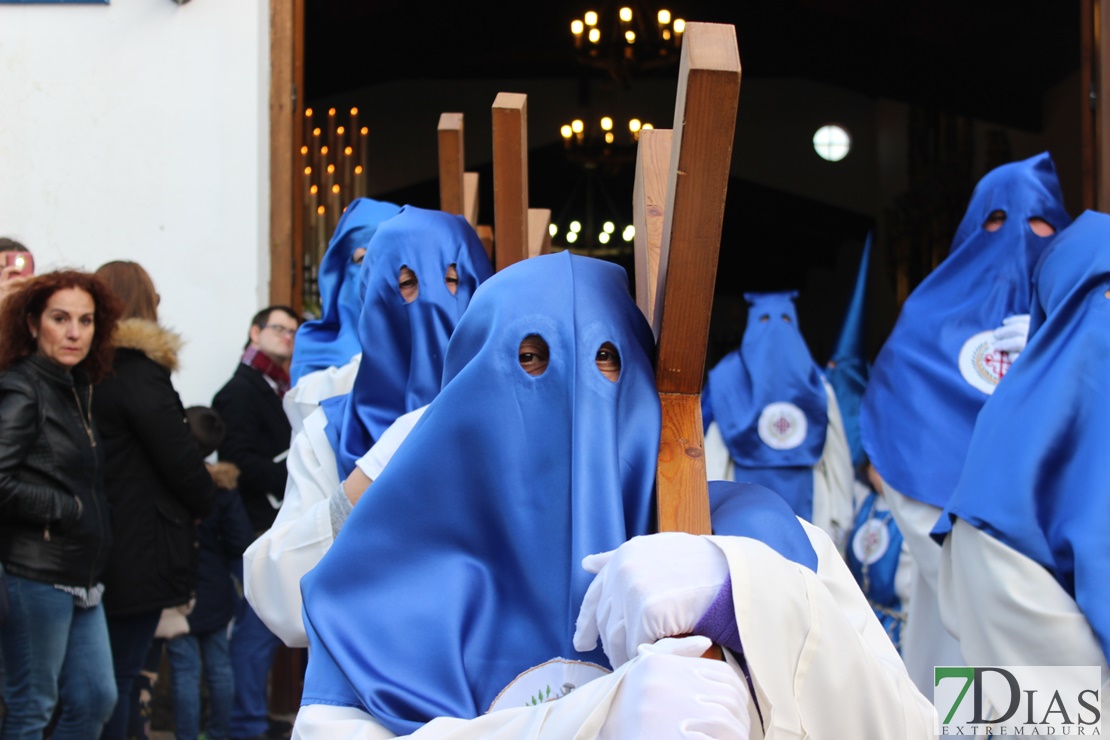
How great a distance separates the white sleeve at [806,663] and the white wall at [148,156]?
4.82 m

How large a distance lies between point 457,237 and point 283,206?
299cm

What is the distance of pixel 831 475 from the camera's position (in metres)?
6.48

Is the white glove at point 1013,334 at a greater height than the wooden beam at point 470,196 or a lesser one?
lesser

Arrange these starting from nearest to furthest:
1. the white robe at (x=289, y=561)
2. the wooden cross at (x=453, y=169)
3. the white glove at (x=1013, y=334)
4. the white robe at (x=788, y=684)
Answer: the white robe at (x=788, y=684)
the white robe at (x=289, y=561)
the wooden cross at (x=453, y=169)
the white glove at (x=1013, y=334)

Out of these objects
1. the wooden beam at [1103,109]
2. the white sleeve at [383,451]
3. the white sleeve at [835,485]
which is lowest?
the white sleeve at [835,485]

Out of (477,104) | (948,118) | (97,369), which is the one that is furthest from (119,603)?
(948,118)

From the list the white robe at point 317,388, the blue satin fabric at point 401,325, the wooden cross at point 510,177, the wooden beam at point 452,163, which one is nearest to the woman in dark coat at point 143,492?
the white robe at point 317,388

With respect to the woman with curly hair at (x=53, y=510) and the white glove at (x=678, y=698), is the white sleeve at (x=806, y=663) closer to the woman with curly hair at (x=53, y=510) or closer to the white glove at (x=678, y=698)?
the white glove at (x=678, y=698)

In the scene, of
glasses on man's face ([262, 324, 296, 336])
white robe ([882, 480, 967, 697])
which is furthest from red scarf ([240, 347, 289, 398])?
white robe ([882, 480, 967, 697])

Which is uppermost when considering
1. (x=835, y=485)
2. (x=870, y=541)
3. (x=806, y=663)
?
(x=806, y=663)

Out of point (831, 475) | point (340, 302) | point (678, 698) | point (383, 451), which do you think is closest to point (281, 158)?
point (340, 302)

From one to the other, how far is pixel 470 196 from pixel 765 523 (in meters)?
2.26

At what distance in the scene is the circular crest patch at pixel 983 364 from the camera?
478 centimetres

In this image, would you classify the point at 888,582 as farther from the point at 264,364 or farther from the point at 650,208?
the point at 650,208
